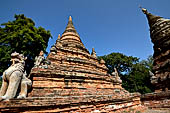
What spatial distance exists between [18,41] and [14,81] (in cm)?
1433

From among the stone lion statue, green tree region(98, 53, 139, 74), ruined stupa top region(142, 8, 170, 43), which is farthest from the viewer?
green tree region(98, 53, 139, 74)

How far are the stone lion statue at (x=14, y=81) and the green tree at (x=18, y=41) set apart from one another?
1294 cm

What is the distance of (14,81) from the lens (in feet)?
11.5

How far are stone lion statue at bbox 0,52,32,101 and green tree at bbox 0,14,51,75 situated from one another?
42.4 ft

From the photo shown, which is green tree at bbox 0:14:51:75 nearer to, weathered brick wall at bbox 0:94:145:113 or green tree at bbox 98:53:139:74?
weathered brick wall at bbox 0:94:145:113

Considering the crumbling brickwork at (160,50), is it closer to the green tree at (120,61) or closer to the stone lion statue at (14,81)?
the stone lion statue at (14,81)

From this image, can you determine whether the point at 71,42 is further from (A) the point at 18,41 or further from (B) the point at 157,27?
(A) the point at 18,41

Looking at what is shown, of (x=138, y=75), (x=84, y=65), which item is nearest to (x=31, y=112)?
(x=84, y=65)

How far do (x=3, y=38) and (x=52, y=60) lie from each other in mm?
12663

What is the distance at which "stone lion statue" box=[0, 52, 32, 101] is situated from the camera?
11.1ft

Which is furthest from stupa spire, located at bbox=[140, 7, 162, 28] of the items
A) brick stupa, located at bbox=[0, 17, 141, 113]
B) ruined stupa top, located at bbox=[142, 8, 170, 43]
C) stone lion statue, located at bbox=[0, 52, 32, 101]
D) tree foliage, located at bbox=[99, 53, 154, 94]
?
tree foliage, located at bbox=[99, 53, 154, 94]

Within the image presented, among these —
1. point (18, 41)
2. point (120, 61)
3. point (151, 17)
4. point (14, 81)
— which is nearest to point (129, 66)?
point (120, 61)

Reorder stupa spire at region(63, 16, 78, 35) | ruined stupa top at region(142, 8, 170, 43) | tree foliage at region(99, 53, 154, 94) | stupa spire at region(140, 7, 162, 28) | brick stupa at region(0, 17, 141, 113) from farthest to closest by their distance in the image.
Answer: tree foliage at region(99, 53, 154, 94) < stupa spire at region(63, 16, 78, 35) < stupa spire at region(140, 7, 162, 28) < ruined stupa top at region(142, 8, 170, 43) < brick stupa at region(0, 17, 141, 113)

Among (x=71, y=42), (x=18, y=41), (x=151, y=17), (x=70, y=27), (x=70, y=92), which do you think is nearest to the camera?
(x=70, y=92)
